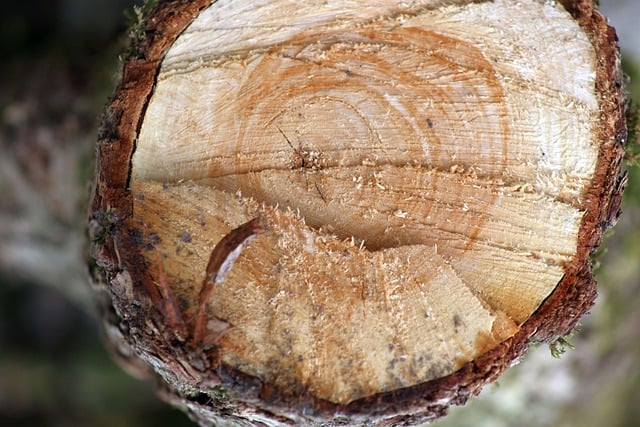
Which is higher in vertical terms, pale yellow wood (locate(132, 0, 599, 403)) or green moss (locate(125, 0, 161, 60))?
green moss (locate(125, 0, 161, 60))

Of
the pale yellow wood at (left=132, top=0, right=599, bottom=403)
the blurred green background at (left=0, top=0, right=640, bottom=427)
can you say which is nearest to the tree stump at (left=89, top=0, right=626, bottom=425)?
the pale yellow wood at (left=132, top=0, right=599, bottom=403)

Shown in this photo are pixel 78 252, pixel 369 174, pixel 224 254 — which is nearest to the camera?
pixel 224 254

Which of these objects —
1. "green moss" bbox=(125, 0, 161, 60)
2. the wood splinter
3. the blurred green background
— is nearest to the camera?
the wood splinter

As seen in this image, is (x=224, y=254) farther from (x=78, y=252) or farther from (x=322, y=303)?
(x=78, y=252)

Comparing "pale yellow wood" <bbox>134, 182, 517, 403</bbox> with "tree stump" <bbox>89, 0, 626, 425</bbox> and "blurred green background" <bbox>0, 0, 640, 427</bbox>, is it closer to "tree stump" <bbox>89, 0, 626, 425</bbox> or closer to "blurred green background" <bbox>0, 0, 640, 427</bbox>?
"tree stump" <bbox>89, 0, 626, 425</bbox>

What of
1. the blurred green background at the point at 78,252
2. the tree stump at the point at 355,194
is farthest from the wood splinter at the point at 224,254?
the blurred green background at the point at 78,252

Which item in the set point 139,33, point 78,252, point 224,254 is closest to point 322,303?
point 224,254

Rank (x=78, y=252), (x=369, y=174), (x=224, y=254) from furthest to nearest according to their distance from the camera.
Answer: (x=78, y=252), (x=369, y=174), (x=224, y=254)

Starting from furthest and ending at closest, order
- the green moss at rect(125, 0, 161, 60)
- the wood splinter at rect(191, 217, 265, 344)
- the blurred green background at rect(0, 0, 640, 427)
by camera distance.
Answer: the blurred green background at rect(0, 0, 640, 427), the green moss at rect(125, 0, 161, 60), the wood splinter at rect(191, 217, 265, 344)

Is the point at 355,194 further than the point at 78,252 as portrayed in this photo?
No
